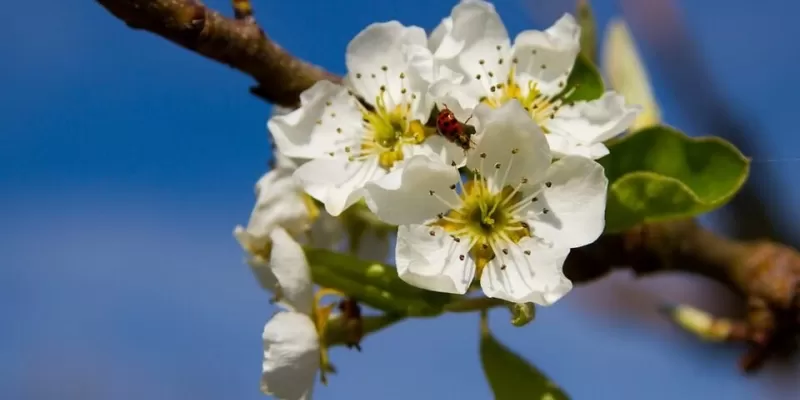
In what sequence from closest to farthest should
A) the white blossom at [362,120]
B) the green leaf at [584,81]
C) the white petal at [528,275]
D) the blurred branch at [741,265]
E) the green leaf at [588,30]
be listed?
the white petal at [528,275] → the white blossom at [362,120] → the green leaf at [584,81] → the blurred branch at [741,265] → the green leaf at [588,30]

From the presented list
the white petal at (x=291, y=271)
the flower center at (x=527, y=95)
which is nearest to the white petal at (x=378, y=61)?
the flower center at (x=527, y=95)

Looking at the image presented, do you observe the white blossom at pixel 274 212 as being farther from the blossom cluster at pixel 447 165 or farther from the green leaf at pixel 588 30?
the green leaf at pixel 588 30

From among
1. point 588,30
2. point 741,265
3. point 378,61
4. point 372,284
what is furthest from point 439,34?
point 741,265

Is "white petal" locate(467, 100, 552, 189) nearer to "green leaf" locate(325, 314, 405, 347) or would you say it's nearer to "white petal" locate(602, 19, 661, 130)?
"green leaf" locate(325, 314, 405, 347)

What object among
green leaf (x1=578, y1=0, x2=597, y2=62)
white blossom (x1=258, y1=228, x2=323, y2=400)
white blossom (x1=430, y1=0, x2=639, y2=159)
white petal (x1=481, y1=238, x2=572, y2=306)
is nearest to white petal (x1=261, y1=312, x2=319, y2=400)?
white blossom (x1=258, y1=228, x2=323, y2=400)

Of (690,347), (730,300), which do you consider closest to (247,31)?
(730,300)

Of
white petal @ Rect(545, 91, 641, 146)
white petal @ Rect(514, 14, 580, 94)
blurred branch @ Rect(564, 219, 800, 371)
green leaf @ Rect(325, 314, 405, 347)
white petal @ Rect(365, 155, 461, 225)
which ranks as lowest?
blurred branch @ Rect(564, 219, 800, 371)

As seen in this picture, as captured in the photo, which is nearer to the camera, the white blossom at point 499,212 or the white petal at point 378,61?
the white blossom at point 499,212
